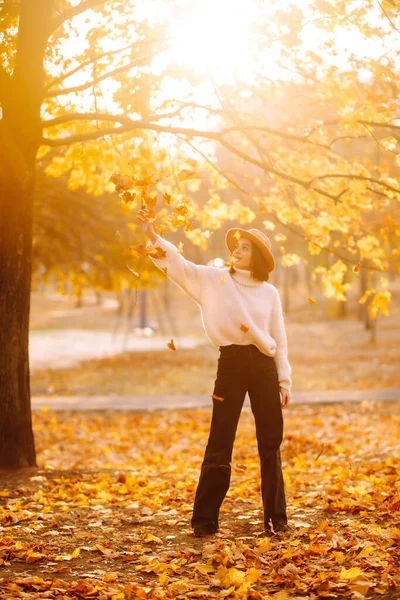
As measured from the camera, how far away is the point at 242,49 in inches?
289

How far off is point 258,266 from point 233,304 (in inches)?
13.1

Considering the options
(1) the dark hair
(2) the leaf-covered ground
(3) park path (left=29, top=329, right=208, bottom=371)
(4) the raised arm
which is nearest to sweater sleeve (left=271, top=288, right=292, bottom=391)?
(1) the dark hair

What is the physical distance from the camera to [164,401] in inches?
556

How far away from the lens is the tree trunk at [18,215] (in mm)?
6855

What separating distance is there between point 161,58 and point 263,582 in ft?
16.5

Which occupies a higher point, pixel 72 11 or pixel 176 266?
pixel 72 11

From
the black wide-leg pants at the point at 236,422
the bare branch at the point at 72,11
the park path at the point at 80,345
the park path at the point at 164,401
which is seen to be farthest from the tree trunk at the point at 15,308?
the park path at the point at 80,345

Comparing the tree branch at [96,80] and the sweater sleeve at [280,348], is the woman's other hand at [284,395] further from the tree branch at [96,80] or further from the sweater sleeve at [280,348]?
the tree branch at [96,80]

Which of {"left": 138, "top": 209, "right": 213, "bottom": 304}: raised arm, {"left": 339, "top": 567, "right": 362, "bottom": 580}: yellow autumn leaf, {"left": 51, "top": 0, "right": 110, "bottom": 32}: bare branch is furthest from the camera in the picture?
{"left": 51, "top": 0, "right": 110, "bottom": 32}: bare branch

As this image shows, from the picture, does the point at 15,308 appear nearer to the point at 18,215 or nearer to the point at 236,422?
the point at 18,215

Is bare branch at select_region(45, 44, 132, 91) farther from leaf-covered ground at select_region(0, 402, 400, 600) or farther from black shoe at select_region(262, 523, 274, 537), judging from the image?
black shoe at select_region(262, 523, 274, 537)

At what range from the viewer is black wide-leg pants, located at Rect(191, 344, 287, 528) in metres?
5.05

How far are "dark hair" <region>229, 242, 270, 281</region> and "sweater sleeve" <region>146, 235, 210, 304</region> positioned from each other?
0.78 ft

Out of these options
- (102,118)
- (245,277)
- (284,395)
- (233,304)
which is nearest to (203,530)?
(284,395)
